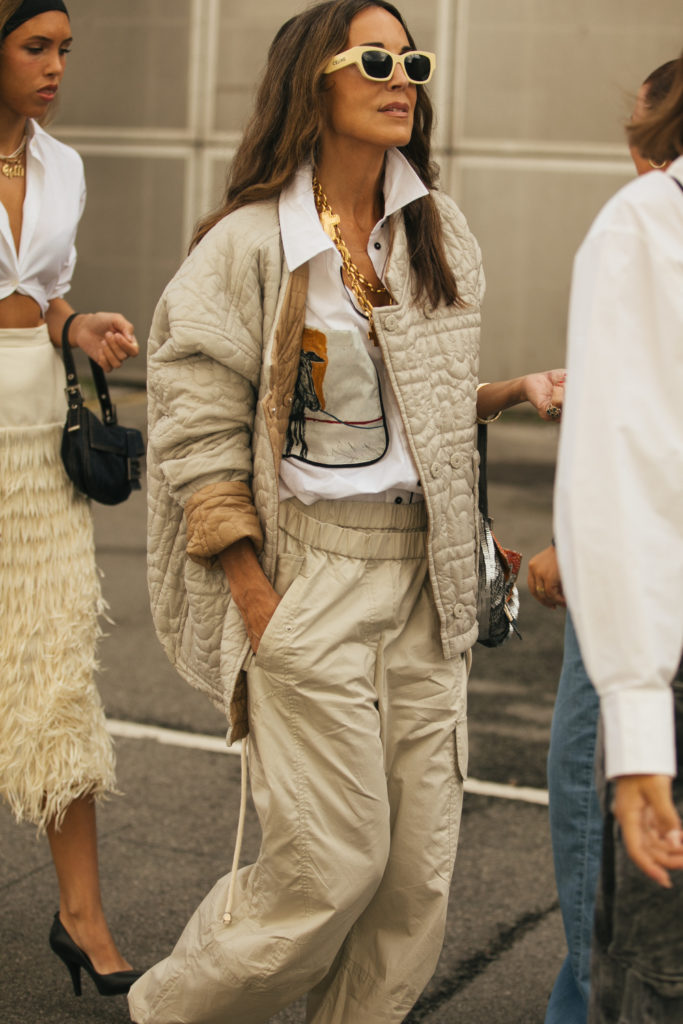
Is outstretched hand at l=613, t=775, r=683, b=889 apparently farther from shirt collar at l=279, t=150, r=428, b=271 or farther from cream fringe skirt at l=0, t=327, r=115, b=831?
cream fringe skirt at l=0, t=327, r=115, b=831

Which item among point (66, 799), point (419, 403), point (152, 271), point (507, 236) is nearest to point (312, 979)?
point (66, 799)

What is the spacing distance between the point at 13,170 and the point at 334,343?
1.19m

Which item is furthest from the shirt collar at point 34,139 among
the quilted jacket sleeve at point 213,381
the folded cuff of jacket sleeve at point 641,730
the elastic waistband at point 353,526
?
the folded cuff of jacket sleeve at point 641,730

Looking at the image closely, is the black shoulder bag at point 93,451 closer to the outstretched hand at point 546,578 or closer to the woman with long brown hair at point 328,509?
the woman with long brown hair at point 328,509

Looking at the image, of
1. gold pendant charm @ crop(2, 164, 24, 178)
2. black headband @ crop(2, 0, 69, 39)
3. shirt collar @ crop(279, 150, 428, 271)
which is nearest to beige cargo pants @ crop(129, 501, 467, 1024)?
shirt collar @ crop(279, 150, 428, 271)

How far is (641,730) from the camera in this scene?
1.70 meters

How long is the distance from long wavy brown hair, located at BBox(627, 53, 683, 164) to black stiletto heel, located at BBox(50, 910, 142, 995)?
2.36 meters

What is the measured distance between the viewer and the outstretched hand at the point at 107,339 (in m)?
3.45

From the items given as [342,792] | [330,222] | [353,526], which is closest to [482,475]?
[353,526]

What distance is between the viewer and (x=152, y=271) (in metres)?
14.1

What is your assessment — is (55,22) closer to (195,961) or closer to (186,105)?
(195,961)

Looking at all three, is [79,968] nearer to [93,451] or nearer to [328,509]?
[93,451]

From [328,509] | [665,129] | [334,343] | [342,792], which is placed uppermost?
[665,129]

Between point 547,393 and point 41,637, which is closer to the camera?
point 547,393
